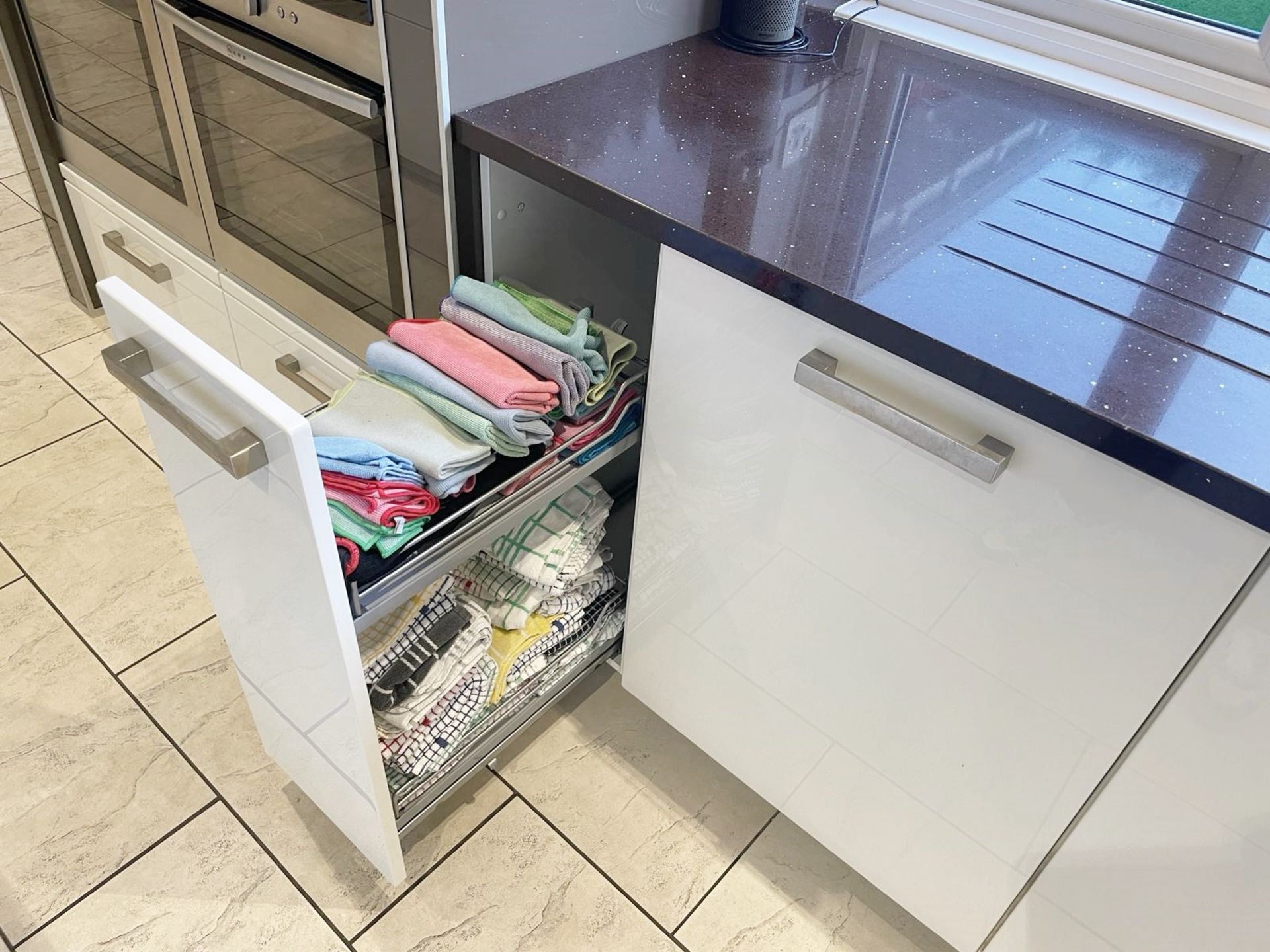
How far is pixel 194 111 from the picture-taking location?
149cm

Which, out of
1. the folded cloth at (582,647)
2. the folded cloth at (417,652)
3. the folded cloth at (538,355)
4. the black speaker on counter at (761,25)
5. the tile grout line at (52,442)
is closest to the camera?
the folded cloth at (538,355)

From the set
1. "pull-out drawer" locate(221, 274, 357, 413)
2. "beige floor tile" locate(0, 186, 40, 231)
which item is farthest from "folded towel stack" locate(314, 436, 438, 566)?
"beige floor tile" locate(0, 186, 40, 231)

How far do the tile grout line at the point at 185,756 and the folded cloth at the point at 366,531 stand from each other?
63 centimetres

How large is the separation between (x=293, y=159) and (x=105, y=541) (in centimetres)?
81

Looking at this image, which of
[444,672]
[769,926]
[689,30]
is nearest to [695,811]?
[769,926]

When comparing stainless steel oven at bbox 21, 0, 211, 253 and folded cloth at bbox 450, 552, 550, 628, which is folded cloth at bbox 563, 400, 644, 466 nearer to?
folded cloth at bbox 450, 552, 550, 628

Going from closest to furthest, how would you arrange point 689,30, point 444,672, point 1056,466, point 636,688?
point 1056,466 < point 444,672 < point 689,30 < point 636,688

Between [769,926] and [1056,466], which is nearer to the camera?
[1056,466]

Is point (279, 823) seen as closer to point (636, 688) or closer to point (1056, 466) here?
point (636, 688)

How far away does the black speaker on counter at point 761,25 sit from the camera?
127cm

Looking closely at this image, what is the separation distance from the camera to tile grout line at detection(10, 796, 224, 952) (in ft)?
4.16

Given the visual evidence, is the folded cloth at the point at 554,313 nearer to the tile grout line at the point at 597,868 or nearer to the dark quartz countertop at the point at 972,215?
the dark quartz countertop at the point at 972,215

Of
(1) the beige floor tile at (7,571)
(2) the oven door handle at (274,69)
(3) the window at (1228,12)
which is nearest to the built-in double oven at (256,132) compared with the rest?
(2) the oven door handle at (274,69)

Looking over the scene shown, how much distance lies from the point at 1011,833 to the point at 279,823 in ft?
3.15
